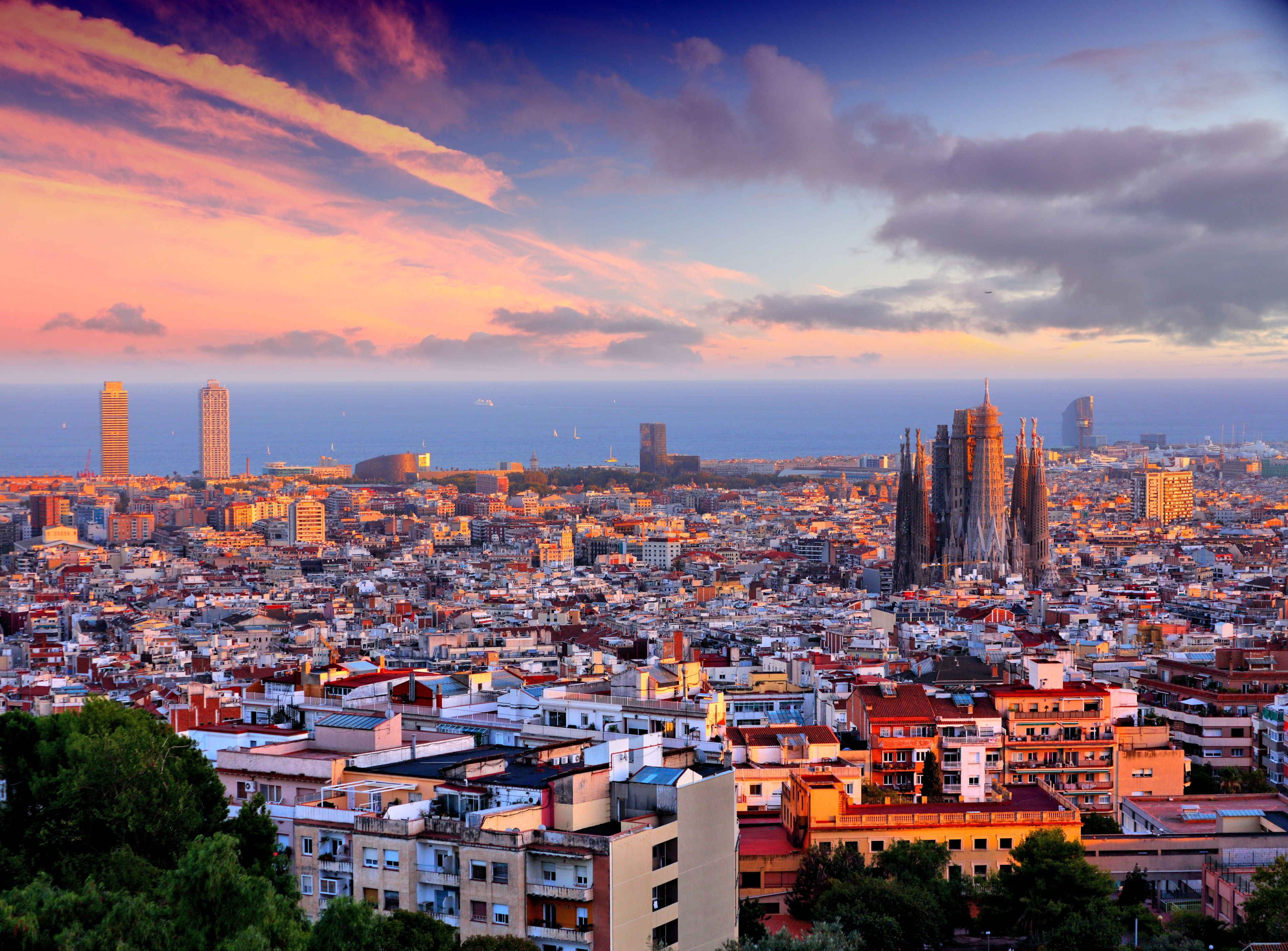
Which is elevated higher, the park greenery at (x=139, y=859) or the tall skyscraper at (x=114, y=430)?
the tall skyscraper at (x=114, y=430)

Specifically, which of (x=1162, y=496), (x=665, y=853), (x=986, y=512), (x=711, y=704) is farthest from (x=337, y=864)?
(x=1162, y=496)

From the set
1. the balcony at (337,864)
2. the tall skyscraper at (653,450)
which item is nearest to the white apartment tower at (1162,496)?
the tall skyscraper at (653,450)

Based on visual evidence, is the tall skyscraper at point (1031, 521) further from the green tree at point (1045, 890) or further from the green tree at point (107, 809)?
the green tree at point (107, 809)

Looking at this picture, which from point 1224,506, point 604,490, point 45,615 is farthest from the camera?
point 604,490

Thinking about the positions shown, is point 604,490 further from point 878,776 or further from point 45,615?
point 878,776

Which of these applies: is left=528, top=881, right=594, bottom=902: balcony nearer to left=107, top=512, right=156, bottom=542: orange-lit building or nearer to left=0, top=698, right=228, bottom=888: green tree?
left=0, top=698, right=228, bottom=888: green tree

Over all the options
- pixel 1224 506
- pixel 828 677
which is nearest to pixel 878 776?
pixel 828 677

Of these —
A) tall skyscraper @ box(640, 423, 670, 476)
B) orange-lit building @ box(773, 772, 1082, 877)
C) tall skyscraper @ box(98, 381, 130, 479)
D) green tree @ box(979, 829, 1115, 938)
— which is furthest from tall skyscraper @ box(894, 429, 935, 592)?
tall skyscraper @ box(98, 381, 130, 479)
